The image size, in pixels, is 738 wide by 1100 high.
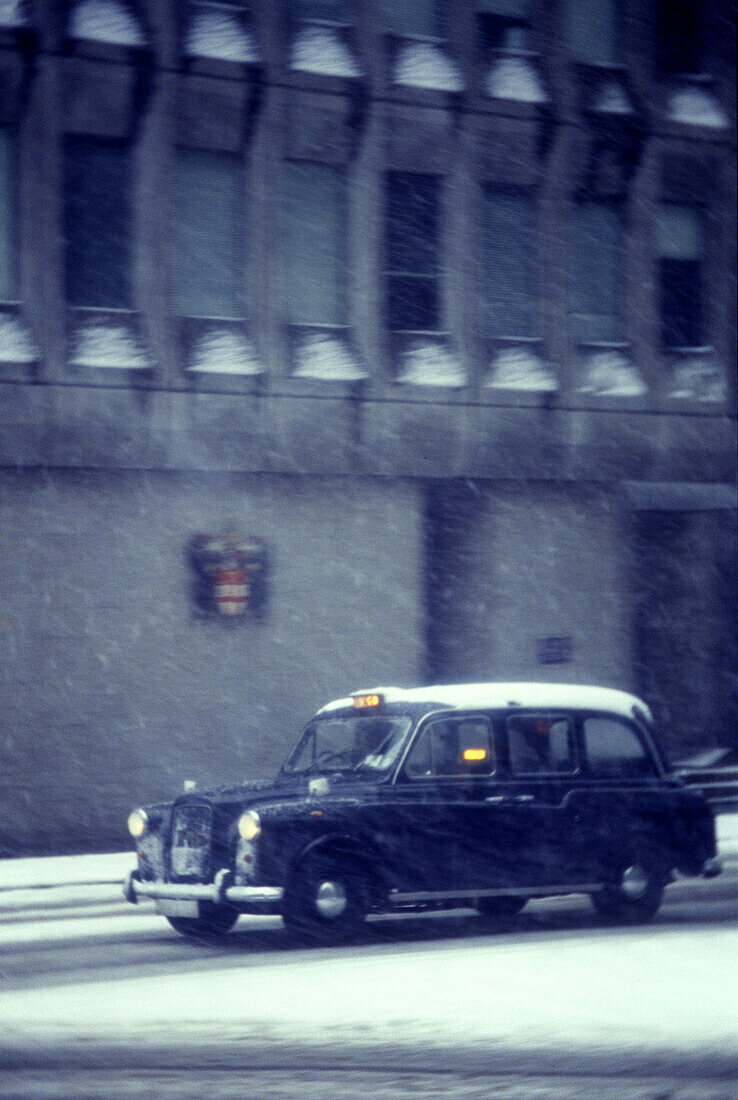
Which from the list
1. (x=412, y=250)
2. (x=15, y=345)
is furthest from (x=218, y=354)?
(x=412, y=250)

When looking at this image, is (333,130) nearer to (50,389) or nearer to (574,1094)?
(50,389)

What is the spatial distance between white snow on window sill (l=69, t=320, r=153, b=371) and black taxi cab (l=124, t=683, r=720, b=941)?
8154 millimetres

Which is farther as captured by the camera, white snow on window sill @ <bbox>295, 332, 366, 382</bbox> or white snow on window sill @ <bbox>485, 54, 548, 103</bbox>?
white snow on window sill @ <bbox>485, 54, 548, 103</bbox>

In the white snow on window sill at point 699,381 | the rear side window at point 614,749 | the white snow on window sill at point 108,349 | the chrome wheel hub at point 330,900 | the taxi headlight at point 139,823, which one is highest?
the white snow on window sill at point 108,349

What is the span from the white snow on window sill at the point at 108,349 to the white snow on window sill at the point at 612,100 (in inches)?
284

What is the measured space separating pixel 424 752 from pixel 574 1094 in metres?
5.67

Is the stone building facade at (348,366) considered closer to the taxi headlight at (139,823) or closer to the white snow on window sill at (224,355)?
the white snow on window sill at (224,355)

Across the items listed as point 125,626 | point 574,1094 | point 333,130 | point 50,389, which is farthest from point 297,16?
point 574,1094

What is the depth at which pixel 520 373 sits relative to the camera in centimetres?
2431

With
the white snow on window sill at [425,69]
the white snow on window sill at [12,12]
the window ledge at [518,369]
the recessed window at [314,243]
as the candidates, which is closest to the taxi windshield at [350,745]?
the recessed window at [314,243]

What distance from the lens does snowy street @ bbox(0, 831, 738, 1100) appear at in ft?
26.7

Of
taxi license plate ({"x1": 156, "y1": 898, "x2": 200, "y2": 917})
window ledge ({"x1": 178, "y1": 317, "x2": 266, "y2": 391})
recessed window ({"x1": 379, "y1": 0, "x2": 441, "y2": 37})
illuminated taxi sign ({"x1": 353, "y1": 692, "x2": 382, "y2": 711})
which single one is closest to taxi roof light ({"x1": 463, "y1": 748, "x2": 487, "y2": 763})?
illuminated taxi sign ({"x1": 353, "y1": 692, "x2": 382, "y2": 711})

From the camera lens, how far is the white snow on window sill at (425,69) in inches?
924

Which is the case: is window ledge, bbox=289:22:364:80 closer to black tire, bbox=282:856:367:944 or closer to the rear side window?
the rear side window
